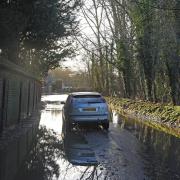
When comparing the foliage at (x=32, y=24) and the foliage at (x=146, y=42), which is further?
the foliage at (x=146, y=42)

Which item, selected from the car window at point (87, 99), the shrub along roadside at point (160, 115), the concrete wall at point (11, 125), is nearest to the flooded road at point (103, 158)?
the concrete wall at point (11, 125)

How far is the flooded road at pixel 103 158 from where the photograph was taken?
757 centimetres

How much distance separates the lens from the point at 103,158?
30.8ft

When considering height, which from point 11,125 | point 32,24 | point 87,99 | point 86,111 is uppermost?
point 32,24

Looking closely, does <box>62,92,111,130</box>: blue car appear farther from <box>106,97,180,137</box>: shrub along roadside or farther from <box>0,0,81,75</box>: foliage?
<box>0,0,81,75</box>: foliage

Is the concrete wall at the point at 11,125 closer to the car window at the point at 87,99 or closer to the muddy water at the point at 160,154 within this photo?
the car window at the point at 87,99

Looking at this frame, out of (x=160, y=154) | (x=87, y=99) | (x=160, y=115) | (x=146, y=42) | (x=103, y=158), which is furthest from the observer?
(x=146, y=42)

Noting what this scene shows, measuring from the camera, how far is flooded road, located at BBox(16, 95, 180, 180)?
7.57m

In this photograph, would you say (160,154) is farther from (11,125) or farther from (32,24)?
(32,24)

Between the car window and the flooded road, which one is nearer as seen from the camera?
the flooded road

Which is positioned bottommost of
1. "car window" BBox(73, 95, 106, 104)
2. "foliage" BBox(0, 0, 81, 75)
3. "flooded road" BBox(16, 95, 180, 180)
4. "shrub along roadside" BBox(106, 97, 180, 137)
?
"flooded road" BBox(16, 95, 180, 180)

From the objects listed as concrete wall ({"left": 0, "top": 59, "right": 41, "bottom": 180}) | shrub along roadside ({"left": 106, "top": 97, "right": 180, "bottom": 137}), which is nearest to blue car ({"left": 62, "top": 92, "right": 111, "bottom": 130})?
concrete wall ({"left": 0, "top": 59, "right": 41, "bottom": 180})

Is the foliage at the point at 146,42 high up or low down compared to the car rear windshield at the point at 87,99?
up

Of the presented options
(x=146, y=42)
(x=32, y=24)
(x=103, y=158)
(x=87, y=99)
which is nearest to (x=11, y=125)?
(x=87, y=99)
